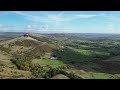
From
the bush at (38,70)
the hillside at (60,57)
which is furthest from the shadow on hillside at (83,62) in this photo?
the bush at (38,70)

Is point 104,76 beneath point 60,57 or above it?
beneath

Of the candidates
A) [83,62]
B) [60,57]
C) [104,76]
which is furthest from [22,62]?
[104,76]

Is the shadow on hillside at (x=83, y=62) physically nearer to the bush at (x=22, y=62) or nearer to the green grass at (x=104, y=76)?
the green grass at (x=104, y=76)

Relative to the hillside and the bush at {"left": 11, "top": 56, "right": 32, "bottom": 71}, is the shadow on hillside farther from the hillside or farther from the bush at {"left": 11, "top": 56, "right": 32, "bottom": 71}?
the bush at {"left": 11, "top": 56, "right": 32, "bottom": 71}

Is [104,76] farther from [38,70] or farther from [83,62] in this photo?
[38,70]

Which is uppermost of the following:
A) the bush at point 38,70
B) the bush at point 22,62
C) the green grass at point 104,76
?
the bush at point 22,62
